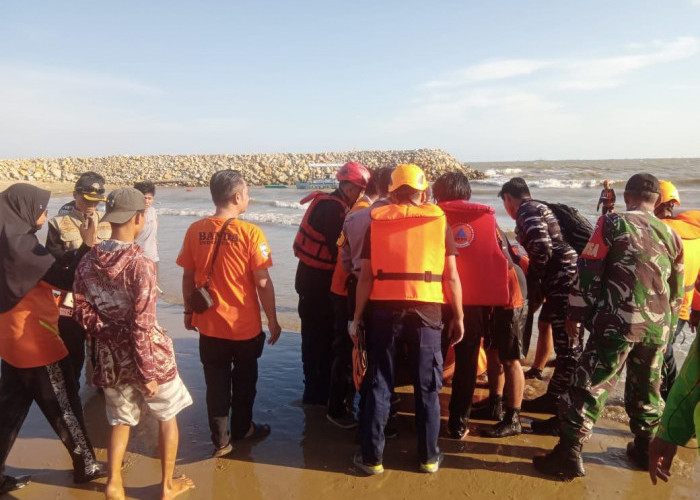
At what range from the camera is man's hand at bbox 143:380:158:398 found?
2646 mm

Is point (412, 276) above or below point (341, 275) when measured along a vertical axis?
above

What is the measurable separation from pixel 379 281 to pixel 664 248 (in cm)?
180

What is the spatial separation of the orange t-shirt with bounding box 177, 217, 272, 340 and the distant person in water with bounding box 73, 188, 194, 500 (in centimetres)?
52

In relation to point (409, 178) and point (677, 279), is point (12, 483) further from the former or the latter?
Answer: point (677, 279)

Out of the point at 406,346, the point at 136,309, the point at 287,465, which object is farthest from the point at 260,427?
the point at 136,309

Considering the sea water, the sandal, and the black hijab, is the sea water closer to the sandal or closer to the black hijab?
the sandal

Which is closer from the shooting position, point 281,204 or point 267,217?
point 267,217

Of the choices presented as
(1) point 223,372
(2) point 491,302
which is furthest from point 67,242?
(2) point 491,302

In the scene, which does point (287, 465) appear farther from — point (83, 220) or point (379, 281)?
point (83, 220)

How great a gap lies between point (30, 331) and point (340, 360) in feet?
7.06

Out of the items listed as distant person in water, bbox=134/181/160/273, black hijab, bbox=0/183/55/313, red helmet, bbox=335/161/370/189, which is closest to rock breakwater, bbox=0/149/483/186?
distant person in water, bbox=134/181/160/273

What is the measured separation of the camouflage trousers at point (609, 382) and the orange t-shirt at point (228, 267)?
221 cm

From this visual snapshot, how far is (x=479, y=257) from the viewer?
340 centimetres

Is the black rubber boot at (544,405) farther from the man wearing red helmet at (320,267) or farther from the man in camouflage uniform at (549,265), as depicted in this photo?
the man wearing red helmet at (320,267)
